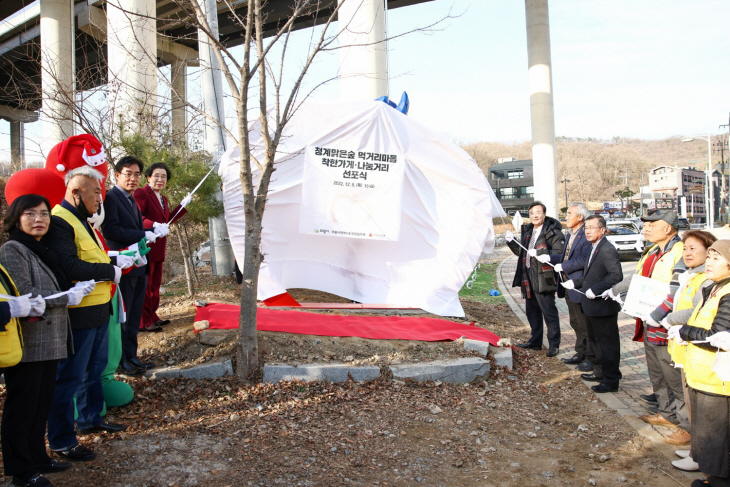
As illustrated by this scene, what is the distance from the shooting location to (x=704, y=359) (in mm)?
3211

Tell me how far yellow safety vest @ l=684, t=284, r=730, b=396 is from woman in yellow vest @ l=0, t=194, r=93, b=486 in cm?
386

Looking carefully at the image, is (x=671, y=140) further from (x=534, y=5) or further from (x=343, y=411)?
(x=343, y=411)

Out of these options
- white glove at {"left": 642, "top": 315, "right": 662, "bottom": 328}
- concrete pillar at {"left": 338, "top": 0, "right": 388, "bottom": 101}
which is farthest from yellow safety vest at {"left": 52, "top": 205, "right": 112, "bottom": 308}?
concrete pillar at {"left": 338, "top": 0, "right": 388, "bottom": 101}

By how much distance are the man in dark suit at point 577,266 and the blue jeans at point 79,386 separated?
15.2 feet

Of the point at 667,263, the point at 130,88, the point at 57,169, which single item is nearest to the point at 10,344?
the point at 57,169

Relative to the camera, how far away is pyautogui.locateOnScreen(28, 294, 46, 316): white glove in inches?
114

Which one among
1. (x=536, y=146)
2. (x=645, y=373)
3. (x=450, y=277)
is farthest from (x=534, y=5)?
(x=645, y=373)

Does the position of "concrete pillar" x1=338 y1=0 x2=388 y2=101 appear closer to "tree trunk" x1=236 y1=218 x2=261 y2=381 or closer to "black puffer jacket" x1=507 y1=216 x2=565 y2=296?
"black puffer jacket" x1=507 y1=216 x2=565 y2=296

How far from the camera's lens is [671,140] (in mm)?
192375

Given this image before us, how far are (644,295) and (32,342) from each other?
437 centimetres

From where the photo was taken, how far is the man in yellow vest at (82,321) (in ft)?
10.8

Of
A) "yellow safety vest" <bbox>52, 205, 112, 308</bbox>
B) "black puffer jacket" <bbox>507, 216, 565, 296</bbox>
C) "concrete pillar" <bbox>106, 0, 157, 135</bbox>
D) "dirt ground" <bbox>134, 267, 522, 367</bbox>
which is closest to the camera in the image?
"yellow safety vest" <bbox>52, 205, 112, 308</bbox>

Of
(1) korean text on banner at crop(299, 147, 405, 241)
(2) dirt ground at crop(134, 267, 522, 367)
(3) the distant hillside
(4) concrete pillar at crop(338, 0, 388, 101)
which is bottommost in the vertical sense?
(2) dirt ground at crop(134, 267, 522, 367)

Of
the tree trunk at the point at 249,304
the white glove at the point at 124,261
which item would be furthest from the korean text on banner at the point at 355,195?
the white glove at the point at 124,261
